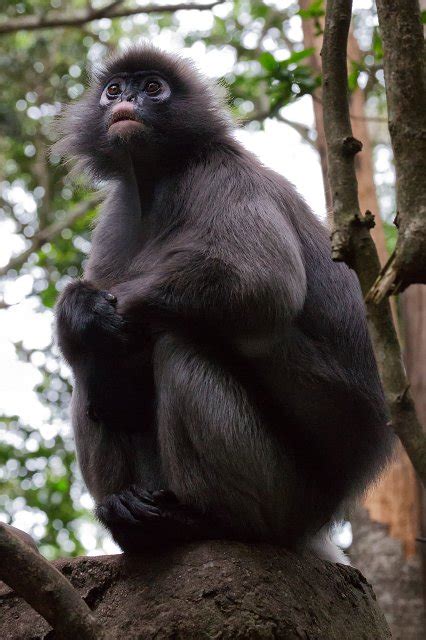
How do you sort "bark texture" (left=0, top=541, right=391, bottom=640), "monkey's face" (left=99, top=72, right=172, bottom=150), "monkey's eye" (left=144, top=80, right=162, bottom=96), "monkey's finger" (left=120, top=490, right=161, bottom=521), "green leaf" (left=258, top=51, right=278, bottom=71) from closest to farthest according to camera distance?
"bark texture" (left=0, top=541, right=391, bottom=640) < "monkey's finger" (left=120, top=490, right=161, bottom=521) < "monkey's face" (left=99, top=72, right=172, bottom=150) < "monkey's eye" (left=144, top=80, right=162, bottom=96) < "green leaf" (left=258, top=51, right=278, bottom=71)

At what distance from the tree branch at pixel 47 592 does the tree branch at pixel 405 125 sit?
1.61 m

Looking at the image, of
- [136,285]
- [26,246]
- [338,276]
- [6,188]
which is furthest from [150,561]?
[6,188]

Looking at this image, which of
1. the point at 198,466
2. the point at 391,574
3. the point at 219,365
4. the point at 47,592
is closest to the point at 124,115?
the point at 219,365

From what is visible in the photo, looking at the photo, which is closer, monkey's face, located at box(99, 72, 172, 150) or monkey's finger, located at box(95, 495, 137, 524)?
monkey's finger, located at box(95, 495, 137, 524)

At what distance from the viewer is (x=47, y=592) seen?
3.40 metres

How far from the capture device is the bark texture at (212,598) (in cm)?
422

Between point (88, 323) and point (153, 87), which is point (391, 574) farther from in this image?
point (153, 87)

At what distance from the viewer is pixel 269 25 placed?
552 inches

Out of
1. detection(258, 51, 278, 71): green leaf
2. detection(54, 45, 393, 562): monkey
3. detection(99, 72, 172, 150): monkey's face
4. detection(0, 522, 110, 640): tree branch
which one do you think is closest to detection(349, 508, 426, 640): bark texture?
detection(54, 45, 393, 562): monkey

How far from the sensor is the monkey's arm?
4641 millimetres

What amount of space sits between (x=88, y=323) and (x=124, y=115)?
1.51 meters

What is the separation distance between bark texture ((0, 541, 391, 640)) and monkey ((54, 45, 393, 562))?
14 centimetres

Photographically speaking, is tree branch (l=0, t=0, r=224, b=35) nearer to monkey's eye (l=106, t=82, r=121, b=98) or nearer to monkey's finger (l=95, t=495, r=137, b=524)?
monkey's eye (l=106, t=82, r=121, b=98)

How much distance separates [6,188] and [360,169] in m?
6.65
